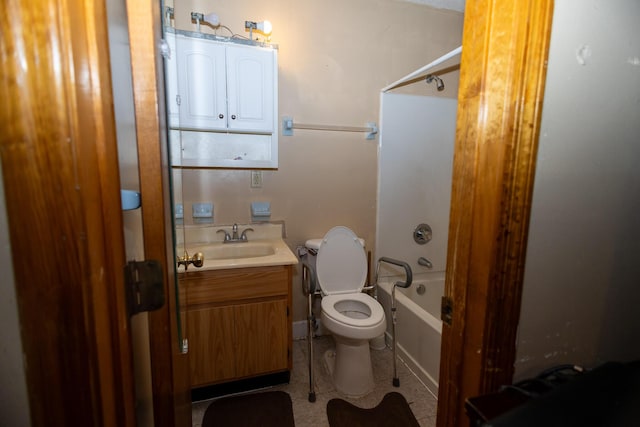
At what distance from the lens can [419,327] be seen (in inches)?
75.4

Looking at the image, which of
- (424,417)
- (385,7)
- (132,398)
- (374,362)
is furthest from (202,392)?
(385,7)

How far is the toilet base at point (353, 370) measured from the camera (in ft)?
5.76

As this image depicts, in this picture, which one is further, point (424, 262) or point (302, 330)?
point (424, 262)

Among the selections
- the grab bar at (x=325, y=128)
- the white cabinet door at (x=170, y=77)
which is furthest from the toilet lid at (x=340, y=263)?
the white cabinet door at (x=170, y=77)

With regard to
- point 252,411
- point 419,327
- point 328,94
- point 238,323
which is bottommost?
point 252,411

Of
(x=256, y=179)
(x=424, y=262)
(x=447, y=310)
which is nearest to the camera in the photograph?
(x=447, y=310)

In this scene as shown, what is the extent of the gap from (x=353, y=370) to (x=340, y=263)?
669 mm

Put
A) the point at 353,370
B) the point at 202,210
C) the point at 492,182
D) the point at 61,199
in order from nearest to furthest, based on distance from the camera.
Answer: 1. the point at 61,199
2. the point at 492,182
3. the point at 353,370
4. the point at 202,210

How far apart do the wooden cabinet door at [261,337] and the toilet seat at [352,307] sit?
0.30 m

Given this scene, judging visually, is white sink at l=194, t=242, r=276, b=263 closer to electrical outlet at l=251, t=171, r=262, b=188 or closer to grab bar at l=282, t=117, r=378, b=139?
electrical outlet at l=251, t=171, r=262, b=188

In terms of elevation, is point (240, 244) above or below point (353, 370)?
above

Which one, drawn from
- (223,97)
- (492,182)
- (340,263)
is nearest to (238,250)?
(340,263)

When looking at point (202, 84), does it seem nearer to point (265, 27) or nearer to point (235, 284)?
point (265, 27)

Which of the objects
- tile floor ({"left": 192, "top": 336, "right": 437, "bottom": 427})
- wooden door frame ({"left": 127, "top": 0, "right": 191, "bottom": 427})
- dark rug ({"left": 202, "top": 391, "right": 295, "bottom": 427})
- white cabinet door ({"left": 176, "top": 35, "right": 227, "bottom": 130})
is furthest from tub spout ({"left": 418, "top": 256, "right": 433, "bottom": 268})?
wooden door frame ({"left": 127, "top": 0, "right": 191, "bottom": 427})
